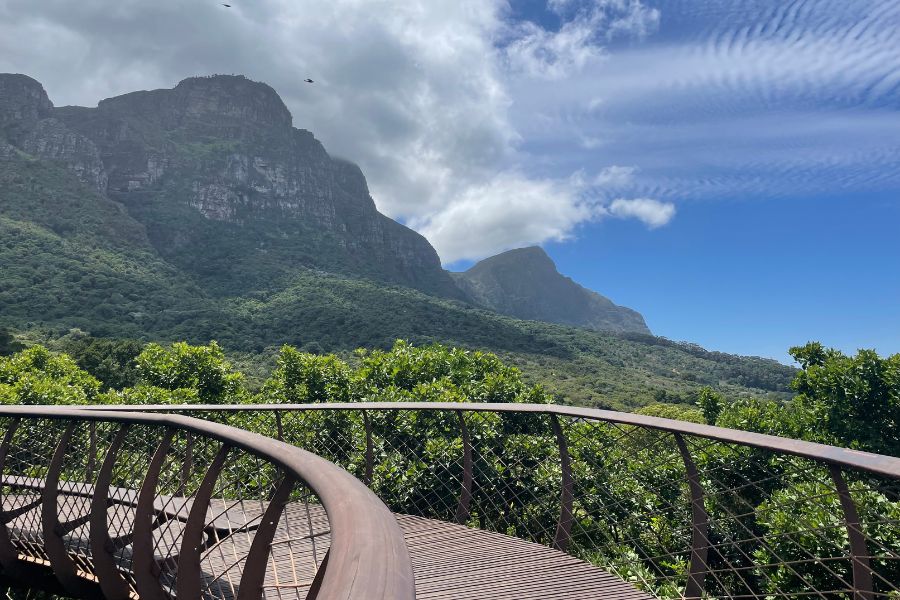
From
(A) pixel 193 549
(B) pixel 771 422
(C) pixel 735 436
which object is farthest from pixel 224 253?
(C) pixel 735 436

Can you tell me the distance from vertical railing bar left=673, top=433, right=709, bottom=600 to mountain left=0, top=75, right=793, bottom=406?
47082mm

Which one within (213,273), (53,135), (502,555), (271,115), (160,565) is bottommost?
(160,565)

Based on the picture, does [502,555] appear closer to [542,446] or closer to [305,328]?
[542,446]

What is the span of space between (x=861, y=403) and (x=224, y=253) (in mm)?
99045

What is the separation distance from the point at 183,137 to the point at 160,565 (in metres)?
154

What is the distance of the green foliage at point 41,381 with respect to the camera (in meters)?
10.5

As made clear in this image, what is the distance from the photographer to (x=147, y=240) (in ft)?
294

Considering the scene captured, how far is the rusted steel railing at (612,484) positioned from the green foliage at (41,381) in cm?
456

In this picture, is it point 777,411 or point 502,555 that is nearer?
point 502,555

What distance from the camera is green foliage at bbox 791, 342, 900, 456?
13422mm

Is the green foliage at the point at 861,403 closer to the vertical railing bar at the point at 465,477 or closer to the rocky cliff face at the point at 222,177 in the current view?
the vertical railing bar at the point at 465,477

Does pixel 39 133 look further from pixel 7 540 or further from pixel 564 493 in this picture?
pixel 564 493

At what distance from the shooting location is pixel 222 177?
123250 mm

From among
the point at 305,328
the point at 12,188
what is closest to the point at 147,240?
the point at 12,188
